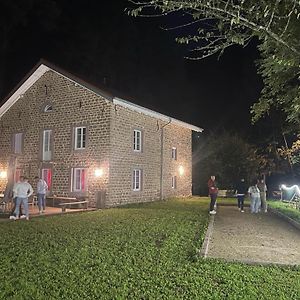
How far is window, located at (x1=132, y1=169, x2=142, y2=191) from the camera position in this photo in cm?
1986

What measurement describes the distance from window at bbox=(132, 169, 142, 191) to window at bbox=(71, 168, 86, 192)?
2871 millimetres

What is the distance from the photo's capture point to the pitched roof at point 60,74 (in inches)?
707

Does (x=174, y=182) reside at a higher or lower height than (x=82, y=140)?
lower

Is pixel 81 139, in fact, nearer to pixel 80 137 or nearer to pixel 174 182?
pixel 80 137

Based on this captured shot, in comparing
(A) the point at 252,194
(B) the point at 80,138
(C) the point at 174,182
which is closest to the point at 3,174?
(B) the point at 80,138

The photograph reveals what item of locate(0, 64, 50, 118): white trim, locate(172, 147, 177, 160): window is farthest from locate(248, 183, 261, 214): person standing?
locate(0, 64, 50, 118): white trim

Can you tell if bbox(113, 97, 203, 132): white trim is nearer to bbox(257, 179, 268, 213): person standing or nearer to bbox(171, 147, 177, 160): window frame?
bbox(171, 147, 177, 160): window frame

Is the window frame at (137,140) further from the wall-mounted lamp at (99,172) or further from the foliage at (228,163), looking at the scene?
the foliage at (228,163)

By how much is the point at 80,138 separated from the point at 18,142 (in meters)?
4.95

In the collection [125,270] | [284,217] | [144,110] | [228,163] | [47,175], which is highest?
[144,110]

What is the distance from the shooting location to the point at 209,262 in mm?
6602

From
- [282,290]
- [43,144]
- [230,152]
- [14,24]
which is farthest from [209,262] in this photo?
[14,24]

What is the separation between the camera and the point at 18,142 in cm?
2161

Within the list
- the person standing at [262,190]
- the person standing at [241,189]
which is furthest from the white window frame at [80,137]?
the person standing at [262,190]
